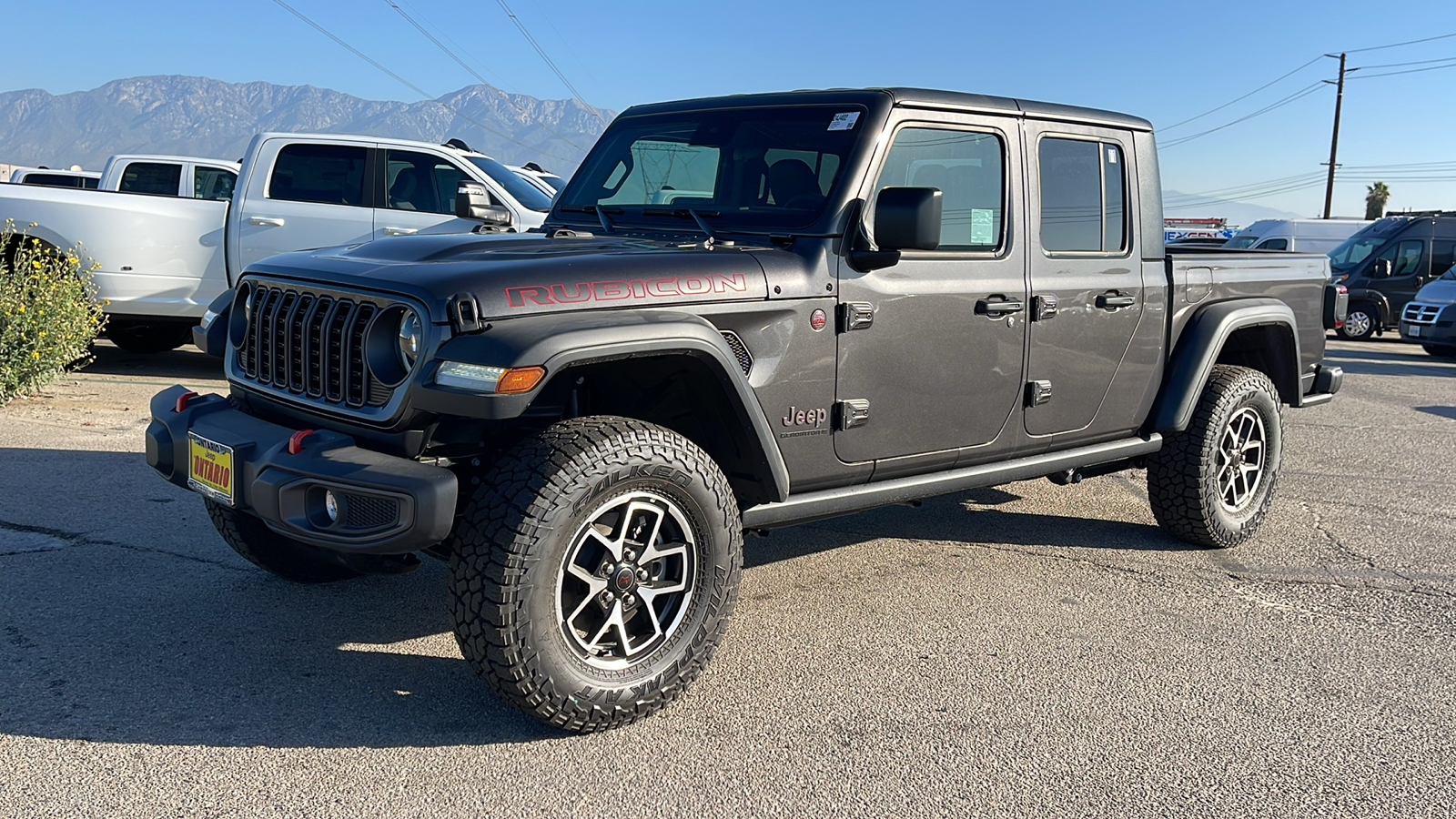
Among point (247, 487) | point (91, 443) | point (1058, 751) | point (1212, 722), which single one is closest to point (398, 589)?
point (247, 487)

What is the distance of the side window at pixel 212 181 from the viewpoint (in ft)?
47.7

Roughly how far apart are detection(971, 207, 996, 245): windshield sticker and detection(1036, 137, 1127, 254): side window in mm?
291

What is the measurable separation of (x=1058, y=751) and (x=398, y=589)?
262 centimetres

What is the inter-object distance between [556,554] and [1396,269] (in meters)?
20.7

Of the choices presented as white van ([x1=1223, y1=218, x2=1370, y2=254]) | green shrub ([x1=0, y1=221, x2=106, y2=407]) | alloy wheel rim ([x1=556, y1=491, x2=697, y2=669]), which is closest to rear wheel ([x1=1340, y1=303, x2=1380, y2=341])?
white van ([x1=1223, y1=218, x2=1370, y2=254])

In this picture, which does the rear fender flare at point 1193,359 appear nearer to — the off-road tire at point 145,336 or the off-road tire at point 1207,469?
the off-road tire at point 1207,469

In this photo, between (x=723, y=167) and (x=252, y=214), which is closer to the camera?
(x=723, y=167)

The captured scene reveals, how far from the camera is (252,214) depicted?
973 centimetres

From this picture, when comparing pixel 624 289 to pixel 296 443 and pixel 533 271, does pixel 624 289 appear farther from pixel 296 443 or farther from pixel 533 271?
pixel 296 443

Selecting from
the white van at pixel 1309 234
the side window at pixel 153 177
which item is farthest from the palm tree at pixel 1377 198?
the side window at pixel 153 177

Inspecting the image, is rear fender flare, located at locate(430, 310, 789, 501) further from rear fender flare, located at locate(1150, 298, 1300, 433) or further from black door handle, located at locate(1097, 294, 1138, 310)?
rear fender flare, located at locate(1150, 298, 1300, 433)

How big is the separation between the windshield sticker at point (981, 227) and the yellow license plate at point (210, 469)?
274cm

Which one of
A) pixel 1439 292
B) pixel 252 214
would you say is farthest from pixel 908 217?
pixel 1439 292

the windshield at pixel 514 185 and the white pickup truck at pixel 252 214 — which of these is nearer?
the white pickup truck at pixel 252 214
